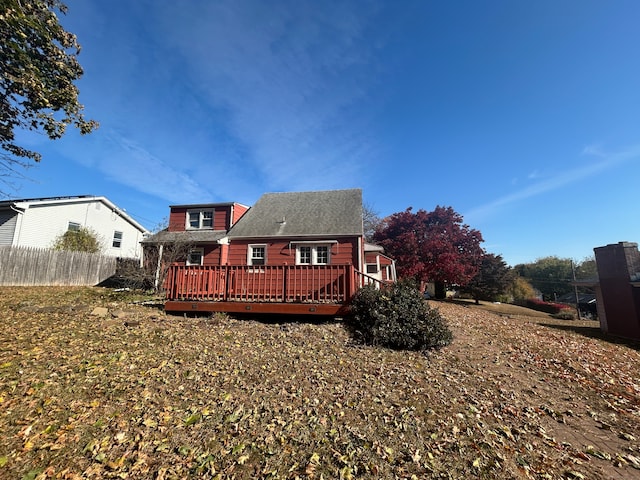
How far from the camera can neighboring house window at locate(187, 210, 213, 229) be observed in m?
17.5

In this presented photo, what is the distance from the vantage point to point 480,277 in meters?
29.0

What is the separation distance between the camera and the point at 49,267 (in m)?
16.3

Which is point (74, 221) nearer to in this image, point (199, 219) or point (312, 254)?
point (199, 219)

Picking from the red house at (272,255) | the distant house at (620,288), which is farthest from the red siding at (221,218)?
the distant house at (620,288)

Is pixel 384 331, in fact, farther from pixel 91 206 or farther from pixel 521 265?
pixel 521 265

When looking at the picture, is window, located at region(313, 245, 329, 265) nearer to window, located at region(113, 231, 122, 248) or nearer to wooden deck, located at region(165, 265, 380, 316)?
wooden deck, located at region(165, 265, 380, 316)

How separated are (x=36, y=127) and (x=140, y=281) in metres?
9.74

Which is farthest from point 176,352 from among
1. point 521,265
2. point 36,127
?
point 521,265

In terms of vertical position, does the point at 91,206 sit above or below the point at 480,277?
above

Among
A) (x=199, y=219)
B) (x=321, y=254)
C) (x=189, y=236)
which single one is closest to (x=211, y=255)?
(x=189, y=236)

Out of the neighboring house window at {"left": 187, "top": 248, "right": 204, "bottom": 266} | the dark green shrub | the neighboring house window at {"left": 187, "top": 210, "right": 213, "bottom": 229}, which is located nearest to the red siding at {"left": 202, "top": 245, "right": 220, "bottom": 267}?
the neighboring house window at {"left": 187, "top": 248, "right": 204, "bottom": 266}

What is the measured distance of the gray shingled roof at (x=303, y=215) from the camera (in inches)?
589

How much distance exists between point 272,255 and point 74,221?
16.3 m

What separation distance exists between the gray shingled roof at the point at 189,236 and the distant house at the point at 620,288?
20.0m
